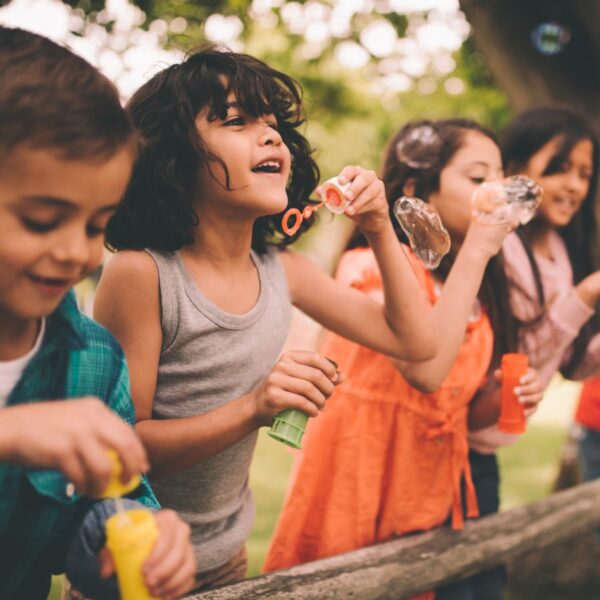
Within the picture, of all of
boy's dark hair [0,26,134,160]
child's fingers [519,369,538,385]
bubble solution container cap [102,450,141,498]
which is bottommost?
child's fingers [519,369,538,385]

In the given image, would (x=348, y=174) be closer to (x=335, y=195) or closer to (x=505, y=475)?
(x=335, y=195)

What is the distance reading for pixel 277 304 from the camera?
67.4 inches

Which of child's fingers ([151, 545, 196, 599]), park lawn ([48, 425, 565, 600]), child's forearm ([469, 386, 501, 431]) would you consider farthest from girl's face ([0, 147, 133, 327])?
park lawn ([48, 425, 565, 600])

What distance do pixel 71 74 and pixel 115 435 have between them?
511 mm

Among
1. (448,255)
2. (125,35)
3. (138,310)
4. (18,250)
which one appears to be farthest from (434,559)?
(125,35)

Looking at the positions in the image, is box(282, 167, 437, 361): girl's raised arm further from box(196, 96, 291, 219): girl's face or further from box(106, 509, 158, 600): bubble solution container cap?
box(106, 509, 158, 600): bubble solution container cap

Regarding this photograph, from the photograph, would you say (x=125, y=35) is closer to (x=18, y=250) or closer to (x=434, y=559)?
(x=18, y=250)

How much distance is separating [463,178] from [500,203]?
0.15 meters

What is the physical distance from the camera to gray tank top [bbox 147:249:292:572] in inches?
59.8

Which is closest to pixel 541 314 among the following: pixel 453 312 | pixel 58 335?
pixel 453 312

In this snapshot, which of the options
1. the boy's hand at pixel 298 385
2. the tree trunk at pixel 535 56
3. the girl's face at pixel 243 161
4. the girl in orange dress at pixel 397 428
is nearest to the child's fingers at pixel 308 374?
the boy's hand at pixel 298 385

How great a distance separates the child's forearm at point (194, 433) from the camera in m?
1.43

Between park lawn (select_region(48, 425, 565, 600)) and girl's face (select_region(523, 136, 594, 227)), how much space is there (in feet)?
8.17

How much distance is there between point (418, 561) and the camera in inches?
81.9
